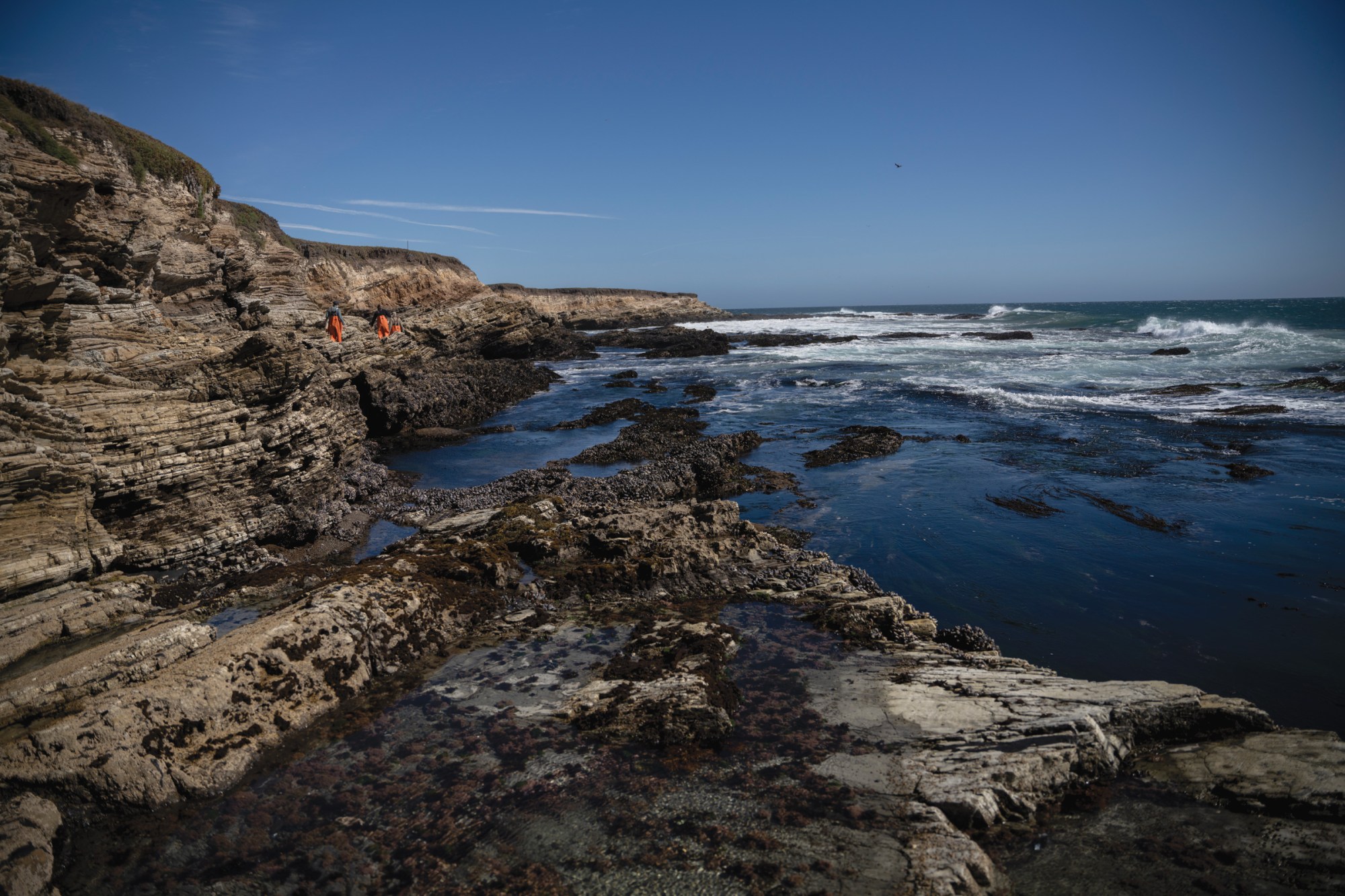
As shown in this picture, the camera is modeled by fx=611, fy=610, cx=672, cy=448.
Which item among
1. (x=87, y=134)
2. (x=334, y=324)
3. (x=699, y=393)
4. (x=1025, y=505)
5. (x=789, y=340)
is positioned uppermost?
(x=87, y=134)

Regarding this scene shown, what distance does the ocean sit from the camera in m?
7.02

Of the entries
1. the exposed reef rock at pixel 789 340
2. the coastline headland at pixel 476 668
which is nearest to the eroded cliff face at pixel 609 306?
the exposed reef rock at pixel 789 340

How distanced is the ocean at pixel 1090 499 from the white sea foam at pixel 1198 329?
16.7 meters

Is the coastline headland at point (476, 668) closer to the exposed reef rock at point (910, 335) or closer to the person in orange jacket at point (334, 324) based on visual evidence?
the person in orange jacket at point (334, 324)

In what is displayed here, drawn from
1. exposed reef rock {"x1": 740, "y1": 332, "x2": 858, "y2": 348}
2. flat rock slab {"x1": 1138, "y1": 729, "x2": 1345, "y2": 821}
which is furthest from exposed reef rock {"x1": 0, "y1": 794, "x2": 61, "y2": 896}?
exposed reef rock {"x1": 740, "y1": 332, "x2": 858, "y2": 348}

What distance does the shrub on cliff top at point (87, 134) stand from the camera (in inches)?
521

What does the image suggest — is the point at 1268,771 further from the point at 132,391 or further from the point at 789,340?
the point at 789,340

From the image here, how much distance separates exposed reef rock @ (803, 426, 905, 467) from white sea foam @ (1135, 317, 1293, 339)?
43.1m

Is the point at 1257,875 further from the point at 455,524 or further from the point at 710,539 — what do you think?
the point at 455,524

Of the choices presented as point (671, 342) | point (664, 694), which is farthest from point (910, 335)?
point (664, 694)

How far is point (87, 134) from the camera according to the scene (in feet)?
54.3

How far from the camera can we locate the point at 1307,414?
60.5ft

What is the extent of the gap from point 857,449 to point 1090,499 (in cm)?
539

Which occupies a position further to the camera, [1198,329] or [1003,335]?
[1003,335]
